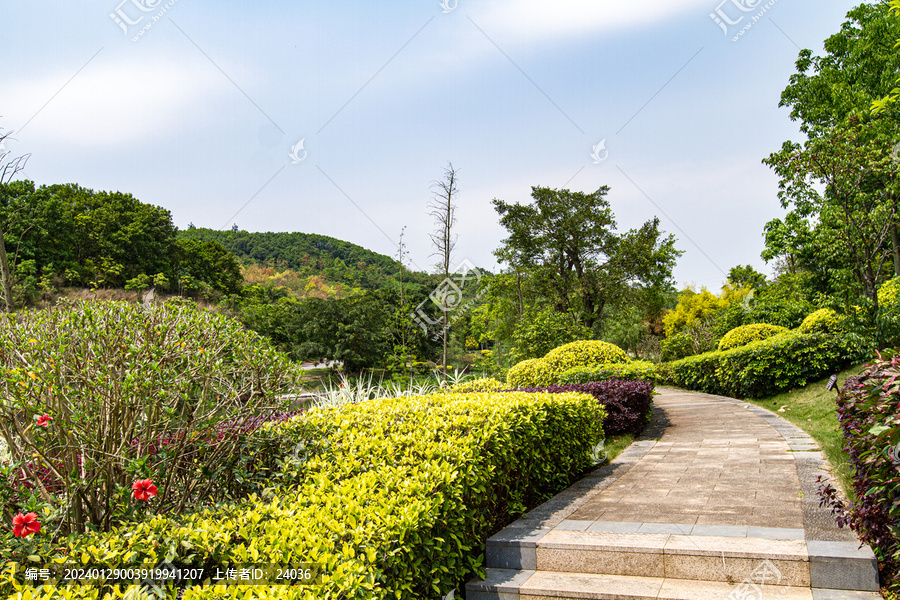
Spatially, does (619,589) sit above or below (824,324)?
below

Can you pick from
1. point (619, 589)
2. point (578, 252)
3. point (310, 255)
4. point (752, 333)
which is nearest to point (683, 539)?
point (619, 589)

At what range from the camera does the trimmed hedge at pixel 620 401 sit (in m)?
6.92

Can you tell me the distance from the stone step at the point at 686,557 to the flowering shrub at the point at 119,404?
1.80 metres

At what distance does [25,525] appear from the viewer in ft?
7.20

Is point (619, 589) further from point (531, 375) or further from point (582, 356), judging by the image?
point (582, 356)

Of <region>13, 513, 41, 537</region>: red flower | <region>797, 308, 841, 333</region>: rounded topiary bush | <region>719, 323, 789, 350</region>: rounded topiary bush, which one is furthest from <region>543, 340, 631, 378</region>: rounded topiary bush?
<region>13, 513, 41, 537</region>: red flower

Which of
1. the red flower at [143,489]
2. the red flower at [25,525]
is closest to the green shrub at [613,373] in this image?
the red flower at [143,489]

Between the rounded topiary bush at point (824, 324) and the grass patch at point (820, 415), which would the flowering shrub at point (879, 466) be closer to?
the grass patch at point (820, 415)

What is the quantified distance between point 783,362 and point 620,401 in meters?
5.02

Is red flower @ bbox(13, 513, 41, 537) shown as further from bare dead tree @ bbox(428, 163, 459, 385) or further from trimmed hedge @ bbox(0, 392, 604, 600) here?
bare dead tree @ bbox(428, 163, 459, 385)

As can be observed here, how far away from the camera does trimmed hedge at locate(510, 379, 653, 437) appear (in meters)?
6.92

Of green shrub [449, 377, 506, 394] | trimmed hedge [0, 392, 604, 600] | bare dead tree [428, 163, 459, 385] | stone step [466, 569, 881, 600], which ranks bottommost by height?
stone step [466, 569, 881, 600]

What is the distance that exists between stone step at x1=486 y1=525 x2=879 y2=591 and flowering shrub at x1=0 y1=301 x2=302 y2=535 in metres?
1.80

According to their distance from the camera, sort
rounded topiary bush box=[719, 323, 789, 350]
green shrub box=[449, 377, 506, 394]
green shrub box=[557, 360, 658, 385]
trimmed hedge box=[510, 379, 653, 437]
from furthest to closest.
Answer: rounded topiary bush box=[719, 323, 789, 350] < green shrub box=[557, 360, 658, 385] < green shrub box=[449, 377, 506, 394] < trimmed hedge box=[510, 379, 653, 437]
